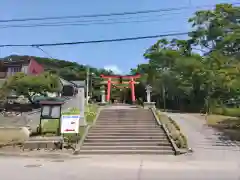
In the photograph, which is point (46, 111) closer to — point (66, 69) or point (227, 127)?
point (227, 127)

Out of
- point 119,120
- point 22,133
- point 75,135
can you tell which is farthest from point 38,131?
point 119,120

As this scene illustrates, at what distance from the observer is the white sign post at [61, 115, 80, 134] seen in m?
20.2

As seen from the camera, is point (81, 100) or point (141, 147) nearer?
point (141, 147)

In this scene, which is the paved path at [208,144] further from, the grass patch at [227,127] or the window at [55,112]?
the window at [55,112]

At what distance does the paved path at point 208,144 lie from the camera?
55.1 feet

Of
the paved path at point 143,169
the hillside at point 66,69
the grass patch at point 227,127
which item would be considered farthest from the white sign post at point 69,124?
the hillside at point 66,69

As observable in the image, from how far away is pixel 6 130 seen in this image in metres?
21.3

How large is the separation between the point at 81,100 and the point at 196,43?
76.6 feet

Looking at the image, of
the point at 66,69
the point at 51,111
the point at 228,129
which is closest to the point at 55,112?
the point at 51,111

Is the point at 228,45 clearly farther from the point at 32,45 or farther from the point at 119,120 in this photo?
the point at 32,45

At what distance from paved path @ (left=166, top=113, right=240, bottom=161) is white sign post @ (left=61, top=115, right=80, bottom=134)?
7139 mm

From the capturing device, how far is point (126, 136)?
21.4 m

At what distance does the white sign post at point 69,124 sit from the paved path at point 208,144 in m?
7.14

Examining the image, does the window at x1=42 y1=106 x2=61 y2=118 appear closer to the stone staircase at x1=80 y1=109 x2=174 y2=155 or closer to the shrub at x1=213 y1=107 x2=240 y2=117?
the stone staircase at x1=80 y1=109 x2=174 y2=155
